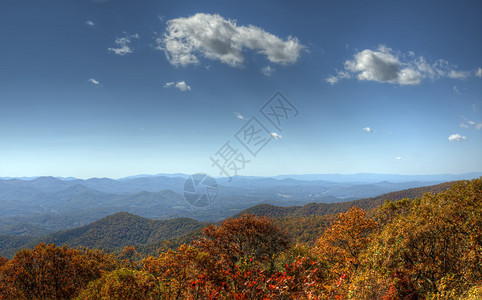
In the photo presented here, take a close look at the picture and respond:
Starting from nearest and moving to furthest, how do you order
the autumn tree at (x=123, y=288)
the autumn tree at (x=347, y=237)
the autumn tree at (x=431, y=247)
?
1. the autumn tree at (x=431, y=247)
2. the autumn tree at (x=123, y=288)
3. the autumn tree at (x=347, y=237)

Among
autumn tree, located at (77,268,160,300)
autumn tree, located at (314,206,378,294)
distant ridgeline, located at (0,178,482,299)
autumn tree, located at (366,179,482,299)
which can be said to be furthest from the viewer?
autumn tree, located at (314,206,378,294)

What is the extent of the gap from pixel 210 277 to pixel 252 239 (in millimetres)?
8149

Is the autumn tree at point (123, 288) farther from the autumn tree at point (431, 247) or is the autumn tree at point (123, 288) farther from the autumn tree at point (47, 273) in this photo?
the autumn tree at point (431, 247)

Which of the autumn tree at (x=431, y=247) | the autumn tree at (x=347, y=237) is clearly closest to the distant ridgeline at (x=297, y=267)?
the autumn tree at (x=431, y=247)

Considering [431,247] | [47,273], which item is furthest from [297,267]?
[47,273]

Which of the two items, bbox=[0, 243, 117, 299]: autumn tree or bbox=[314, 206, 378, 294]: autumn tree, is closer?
bbox=[0, 243, 117, 299]: autumn tree

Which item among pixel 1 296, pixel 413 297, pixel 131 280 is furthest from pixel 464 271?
pixel 1 296

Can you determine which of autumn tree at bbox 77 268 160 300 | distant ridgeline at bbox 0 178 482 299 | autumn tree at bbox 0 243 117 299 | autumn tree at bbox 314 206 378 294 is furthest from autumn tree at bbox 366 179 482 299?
autumn tree at bbox 0 243 117 299

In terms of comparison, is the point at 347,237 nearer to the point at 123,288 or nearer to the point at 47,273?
the point at 123,288

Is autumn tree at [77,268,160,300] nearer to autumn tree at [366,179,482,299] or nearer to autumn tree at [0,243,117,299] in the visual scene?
autumn tree at [0,243,117,299]

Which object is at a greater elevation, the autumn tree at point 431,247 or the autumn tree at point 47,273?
the autumn tree at point 431,247

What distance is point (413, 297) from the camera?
9.66 metres

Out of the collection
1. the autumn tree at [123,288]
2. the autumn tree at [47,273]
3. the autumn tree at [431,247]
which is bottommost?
the autumn tree at [47,273]

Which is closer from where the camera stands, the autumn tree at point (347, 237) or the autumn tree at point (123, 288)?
the autumn tree at point (123, 288)
